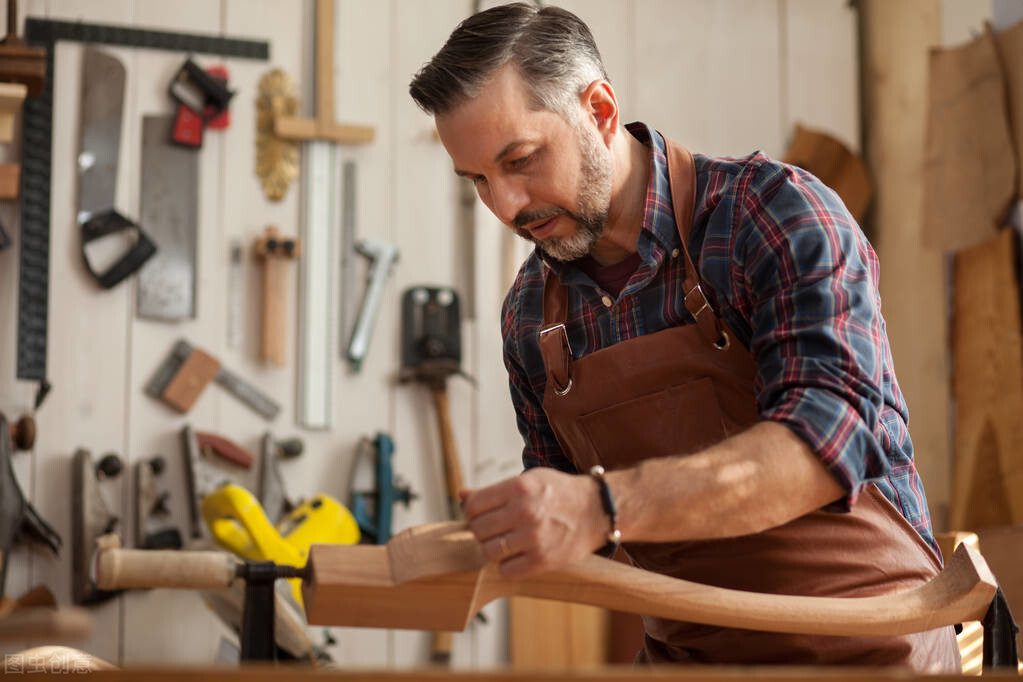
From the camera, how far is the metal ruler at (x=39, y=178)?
3115 millimetres

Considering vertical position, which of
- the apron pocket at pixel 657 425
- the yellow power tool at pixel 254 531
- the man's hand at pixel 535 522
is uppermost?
the apron pocket at pixel 657 425

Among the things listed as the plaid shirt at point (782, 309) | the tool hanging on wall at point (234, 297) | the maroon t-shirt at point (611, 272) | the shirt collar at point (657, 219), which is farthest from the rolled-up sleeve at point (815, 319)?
the tool hanging on wall at point (234, 297)

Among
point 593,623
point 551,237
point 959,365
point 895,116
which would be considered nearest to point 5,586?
point 593,623

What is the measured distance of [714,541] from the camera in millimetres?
1339

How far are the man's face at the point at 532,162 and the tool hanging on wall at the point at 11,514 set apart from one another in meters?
2.01

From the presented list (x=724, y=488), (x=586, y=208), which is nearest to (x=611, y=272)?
(x=586, y=208)

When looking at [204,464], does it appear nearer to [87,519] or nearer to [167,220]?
[87,519]

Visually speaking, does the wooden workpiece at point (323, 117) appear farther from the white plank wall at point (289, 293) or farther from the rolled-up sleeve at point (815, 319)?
the rolled-up sleeve at point (815, 319)

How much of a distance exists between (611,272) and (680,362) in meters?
0.20

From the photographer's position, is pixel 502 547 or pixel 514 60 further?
pixel 514 60

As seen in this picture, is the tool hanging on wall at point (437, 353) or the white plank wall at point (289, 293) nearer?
the white plank wall at point (289, 293)

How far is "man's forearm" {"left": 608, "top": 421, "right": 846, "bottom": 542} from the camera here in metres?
1.04

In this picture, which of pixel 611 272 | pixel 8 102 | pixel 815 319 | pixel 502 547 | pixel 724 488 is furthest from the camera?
pixel 8 102

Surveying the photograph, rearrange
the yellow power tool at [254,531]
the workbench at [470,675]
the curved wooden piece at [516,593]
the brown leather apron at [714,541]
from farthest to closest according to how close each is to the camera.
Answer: the yellow power tool at [254,531] → the brown leather apron at [714,541] → the curved wooden piece at [516,593] → the workbench at [470,675]
